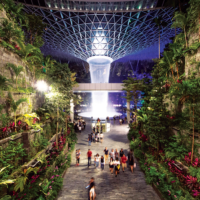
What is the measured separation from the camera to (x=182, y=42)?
328 inches

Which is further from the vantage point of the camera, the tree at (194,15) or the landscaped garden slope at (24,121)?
the tree at (194,15)

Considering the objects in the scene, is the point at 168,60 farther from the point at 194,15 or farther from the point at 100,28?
the point at 100,28

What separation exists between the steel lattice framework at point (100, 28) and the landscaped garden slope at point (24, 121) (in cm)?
842

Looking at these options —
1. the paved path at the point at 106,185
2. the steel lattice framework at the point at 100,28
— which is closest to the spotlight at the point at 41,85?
the paved path at the point at 106,185

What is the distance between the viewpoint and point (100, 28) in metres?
20.8

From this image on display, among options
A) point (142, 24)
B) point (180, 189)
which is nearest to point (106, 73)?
point (142, 24)

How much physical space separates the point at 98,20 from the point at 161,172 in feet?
67.2

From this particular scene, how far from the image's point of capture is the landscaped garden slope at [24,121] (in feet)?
16.6

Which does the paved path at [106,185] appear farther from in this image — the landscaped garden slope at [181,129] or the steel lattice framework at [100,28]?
the steel lattice framework at [100,28]

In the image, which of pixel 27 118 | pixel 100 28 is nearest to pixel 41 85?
pixel 27 118

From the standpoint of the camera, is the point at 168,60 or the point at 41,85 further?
the point at 41,85

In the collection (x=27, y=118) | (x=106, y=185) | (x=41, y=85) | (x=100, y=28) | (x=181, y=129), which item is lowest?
(x=106, y=185)

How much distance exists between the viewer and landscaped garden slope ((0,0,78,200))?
505 centimetres

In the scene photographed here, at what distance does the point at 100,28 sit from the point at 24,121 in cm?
1973
